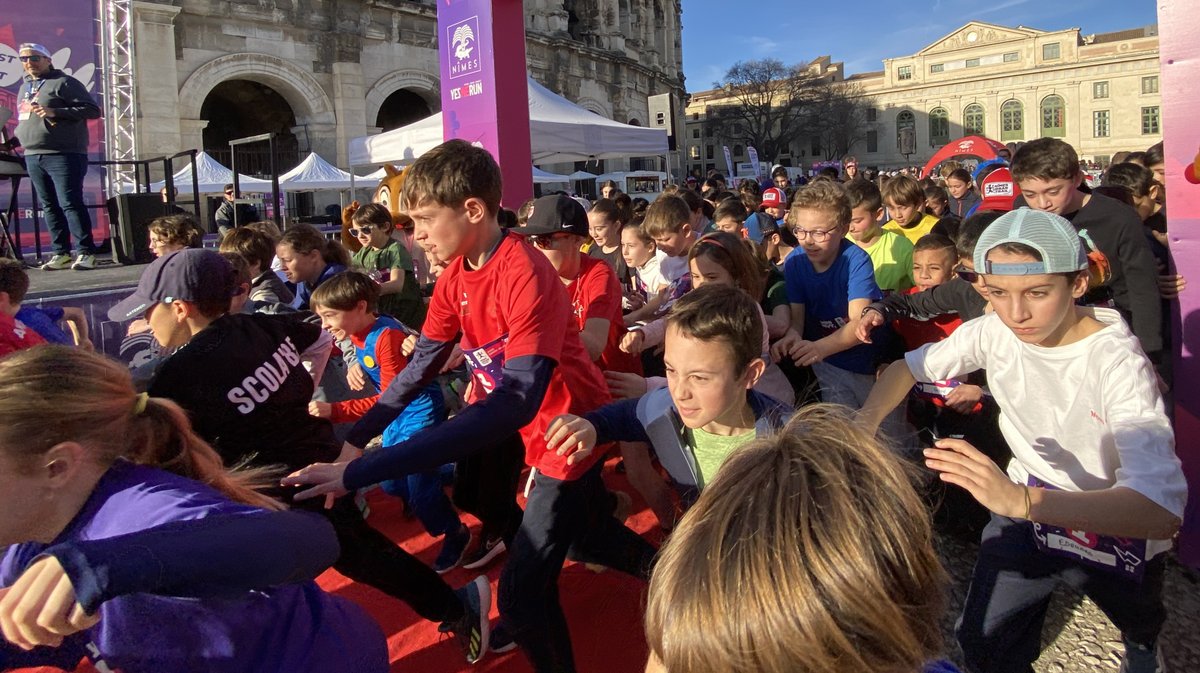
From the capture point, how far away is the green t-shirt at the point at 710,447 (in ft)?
7.27

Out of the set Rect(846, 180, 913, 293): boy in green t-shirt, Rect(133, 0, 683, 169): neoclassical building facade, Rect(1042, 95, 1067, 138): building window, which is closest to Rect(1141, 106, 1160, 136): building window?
Rect(1042, 95, 1067, 138): building window

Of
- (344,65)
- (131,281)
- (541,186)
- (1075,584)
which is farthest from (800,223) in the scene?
(541,186)

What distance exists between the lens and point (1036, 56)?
2729 inches

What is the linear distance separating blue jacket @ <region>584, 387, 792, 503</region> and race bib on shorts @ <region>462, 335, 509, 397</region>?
38 cm

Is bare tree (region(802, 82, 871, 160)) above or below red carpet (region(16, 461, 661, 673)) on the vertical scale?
above

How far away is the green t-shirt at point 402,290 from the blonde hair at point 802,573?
4656 millimetres

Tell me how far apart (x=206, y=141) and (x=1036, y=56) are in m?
74.9

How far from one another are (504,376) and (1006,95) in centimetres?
8228

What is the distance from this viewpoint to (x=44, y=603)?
3.57 ft

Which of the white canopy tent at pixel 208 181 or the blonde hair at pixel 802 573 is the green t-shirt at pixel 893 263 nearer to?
the blonde hair at pixel 802 573

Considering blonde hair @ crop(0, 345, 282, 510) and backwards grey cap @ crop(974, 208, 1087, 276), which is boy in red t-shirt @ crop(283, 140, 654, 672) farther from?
backwards grey cap @ crop(974, 208, 1087, 276)

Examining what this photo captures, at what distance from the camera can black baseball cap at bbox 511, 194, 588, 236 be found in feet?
10.5

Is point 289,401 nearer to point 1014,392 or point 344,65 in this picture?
point 1014,392

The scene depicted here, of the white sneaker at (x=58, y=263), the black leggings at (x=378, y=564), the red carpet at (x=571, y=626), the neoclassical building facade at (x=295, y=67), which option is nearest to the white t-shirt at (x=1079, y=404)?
the red carpet at (x=571, y=626)
